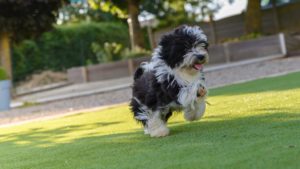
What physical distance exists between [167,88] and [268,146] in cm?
179

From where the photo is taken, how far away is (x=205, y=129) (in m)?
6.62

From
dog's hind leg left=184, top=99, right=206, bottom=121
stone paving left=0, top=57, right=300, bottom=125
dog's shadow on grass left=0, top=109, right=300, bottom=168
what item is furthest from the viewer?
stone paving left=0, top=57, right=300, bottom=125

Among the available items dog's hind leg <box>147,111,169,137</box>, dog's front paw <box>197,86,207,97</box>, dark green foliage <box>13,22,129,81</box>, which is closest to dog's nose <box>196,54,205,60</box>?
dog's front paw <box>197,86,207,97</box>

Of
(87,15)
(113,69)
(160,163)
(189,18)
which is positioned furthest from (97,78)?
(160,163)

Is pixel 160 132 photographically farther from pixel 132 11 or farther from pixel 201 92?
pixel 132 11

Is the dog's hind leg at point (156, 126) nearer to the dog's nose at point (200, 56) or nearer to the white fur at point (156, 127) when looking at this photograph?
the white fur at point (156, 127)

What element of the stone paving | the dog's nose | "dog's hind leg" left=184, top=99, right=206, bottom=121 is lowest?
the stone paving

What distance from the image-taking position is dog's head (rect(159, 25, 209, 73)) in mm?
6023

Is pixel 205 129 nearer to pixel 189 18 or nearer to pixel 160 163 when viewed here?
pixel 160 163

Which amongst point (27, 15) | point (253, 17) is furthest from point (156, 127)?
point (253, 17)

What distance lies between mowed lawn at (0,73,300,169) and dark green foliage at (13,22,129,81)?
72.1 feet

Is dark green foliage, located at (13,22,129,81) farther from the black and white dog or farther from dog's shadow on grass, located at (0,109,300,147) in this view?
the black and white dog

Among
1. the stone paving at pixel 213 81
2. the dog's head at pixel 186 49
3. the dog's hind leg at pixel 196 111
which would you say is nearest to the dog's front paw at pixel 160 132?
the dog's hind leg at pixel 196 111

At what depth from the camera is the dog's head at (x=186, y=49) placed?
6.02 meters
